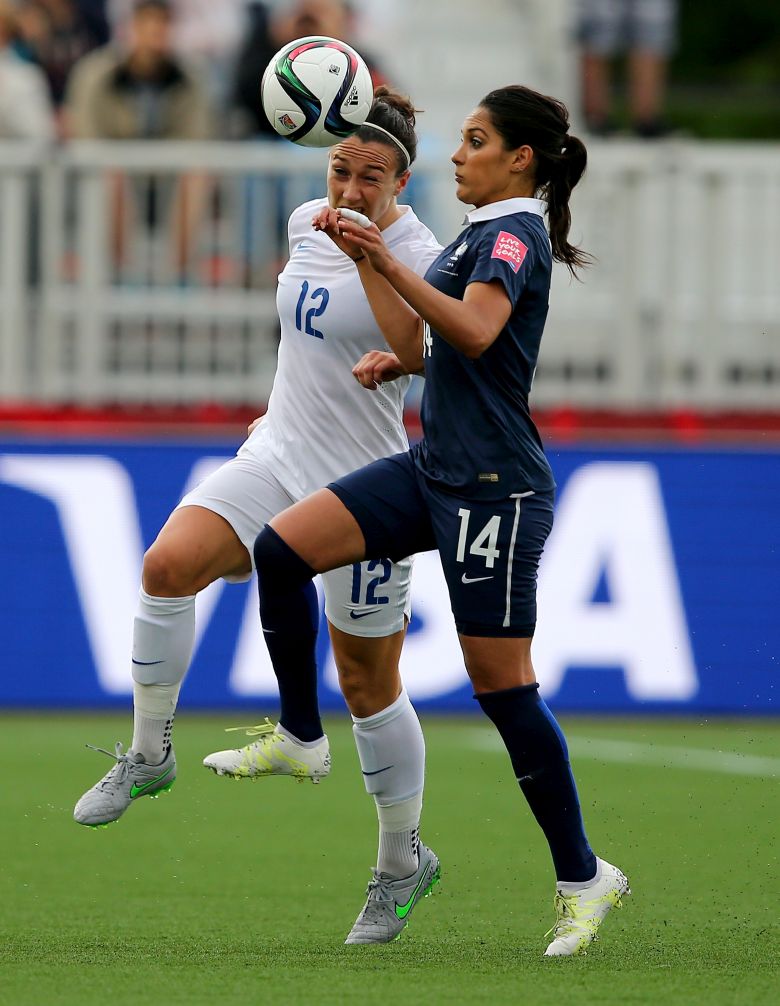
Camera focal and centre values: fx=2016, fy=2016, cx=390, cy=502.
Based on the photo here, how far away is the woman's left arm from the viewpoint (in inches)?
215

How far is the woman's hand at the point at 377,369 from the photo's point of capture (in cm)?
606

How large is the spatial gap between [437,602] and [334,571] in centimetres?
438

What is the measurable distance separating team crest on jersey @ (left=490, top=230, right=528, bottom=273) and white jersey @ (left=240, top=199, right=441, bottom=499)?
706 millimetres

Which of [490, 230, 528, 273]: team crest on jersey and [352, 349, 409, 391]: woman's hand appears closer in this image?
[490, 230, 528, 273]: team crest on jersey

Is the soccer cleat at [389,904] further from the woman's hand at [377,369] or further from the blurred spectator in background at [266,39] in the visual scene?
the blurred spectator in background at [266,39]

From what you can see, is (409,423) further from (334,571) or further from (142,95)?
(334,571)

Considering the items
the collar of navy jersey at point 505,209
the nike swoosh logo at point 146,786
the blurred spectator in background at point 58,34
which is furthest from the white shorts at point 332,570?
the blurred spectator in background at point 58,34

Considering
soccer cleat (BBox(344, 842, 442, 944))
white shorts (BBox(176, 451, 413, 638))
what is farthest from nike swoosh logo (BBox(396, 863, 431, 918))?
white shorts (BBox(176, 451, 413, 638))

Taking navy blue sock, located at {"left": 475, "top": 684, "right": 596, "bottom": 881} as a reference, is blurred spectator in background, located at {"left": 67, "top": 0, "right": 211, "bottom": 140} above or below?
above

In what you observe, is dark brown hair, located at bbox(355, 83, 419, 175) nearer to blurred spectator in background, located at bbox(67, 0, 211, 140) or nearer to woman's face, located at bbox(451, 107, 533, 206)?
woman's face, located at bbox(451, 107, 533, 206)

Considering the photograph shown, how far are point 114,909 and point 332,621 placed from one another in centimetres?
115

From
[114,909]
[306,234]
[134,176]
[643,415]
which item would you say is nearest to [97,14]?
[134,176]

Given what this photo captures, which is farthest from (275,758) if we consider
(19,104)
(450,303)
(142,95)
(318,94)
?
(19,104)

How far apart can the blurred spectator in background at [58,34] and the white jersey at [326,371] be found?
757 cm
